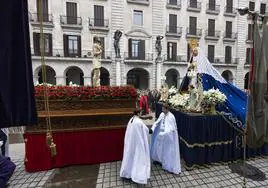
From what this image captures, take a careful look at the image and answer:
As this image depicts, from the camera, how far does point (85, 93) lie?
15.4 feet

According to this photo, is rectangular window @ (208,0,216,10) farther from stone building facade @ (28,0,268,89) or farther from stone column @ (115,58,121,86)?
stone column @ (115,58,121,86)

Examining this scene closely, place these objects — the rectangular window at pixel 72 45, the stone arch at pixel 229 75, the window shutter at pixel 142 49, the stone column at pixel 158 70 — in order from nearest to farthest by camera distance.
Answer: the rectangular window at pixel 72 45 < the window shutter at pixel 142 49 < the stone column at pixel 158 70 < the stone arch at pixel 229 75

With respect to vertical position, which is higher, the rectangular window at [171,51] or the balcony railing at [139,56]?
the rectangular window at [171,51]

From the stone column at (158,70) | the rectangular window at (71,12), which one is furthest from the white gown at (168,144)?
the rectangular window at (71,12)

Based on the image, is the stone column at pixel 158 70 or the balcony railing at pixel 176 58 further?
the balcony railing at pixel 176 58

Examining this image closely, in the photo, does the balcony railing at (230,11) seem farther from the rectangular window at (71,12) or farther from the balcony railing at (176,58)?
the rectangular window at (71,12)

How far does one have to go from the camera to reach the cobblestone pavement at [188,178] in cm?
379

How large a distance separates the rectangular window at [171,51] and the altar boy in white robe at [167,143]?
17.7 m

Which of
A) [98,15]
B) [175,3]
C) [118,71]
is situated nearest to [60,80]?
[118,71]

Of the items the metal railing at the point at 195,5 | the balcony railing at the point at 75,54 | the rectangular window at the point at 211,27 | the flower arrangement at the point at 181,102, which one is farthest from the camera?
the rectangular window at the point at 211,27

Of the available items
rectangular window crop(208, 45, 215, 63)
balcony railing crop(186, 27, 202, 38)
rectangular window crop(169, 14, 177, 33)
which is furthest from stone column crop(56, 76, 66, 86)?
rectangular window crop(208, 45, 215, 63)

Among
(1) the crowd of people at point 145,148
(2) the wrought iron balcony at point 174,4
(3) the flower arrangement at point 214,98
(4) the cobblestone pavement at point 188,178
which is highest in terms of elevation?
(2) the wrought iron balcony at point 174,4

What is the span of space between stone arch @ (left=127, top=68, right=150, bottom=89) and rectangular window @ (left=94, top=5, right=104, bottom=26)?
277 inches

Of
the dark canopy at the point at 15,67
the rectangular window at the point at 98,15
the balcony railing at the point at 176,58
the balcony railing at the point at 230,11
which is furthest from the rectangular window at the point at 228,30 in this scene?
the dark canopy at the point at 15,67
